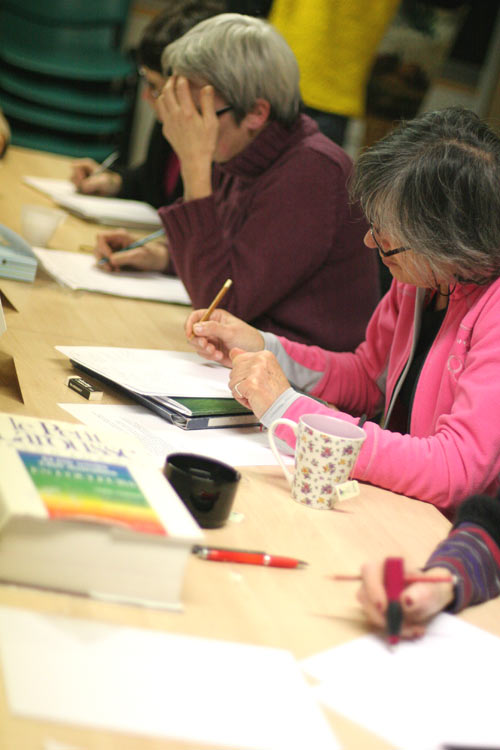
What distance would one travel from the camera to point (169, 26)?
2.14m

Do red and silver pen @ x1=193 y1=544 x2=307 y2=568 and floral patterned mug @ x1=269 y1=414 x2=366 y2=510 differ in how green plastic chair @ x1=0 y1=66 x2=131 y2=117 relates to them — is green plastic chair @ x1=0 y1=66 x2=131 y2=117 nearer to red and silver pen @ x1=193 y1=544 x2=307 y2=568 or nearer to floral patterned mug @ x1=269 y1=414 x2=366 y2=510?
floral patterned mug @ x1=269 y1=414 x2=366 y2=510

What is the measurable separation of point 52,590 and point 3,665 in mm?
113

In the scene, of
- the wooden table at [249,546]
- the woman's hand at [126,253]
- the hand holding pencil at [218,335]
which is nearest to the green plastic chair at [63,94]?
the woman's hand at [126,253]

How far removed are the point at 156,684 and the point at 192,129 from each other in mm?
1355

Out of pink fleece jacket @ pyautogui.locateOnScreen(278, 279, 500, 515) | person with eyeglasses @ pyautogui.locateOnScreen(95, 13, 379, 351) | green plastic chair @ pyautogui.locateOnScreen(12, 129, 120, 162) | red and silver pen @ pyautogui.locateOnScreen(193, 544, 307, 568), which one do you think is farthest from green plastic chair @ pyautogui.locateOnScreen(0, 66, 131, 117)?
red and silver pen @ pyautogui.locateOnScreen(193, 544, 307, 568)

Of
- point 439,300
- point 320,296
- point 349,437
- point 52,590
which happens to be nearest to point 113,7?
point 320,296

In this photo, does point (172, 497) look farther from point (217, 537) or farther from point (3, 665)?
point (3, 665)

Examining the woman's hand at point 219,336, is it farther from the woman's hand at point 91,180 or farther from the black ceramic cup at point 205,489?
the woman's hand at point 91,180

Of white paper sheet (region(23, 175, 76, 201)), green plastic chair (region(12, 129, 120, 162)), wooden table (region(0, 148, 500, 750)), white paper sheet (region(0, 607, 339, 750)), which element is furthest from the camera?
green plastic chair (region(12, 129, 120, 162))

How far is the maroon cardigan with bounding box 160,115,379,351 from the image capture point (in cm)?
172

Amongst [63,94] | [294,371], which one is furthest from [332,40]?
[294,371]

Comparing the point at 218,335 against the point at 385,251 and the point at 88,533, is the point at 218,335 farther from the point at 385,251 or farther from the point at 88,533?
the point at 88,533

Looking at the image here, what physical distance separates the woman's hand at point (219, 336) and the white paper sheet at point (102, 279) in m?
0.36

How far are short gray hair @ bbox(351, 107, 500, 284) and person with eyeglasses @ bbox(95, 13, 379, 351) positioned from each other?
437 millimetres
